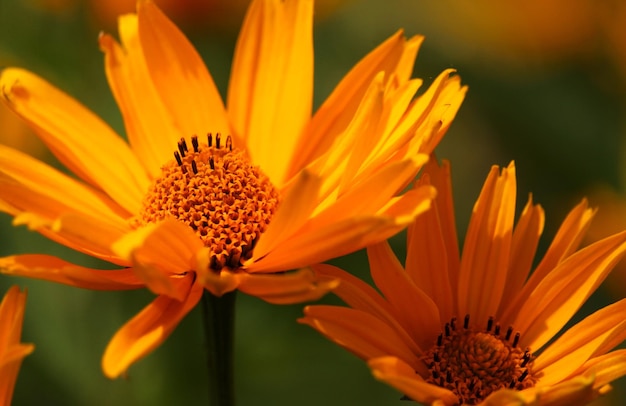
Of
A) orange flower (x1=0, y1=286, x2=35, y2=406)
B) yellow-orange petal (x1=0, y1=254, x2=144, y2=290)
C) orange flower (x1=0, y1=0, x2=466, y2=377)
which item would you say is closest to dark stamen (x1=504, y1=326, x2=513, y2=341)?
orange flower (x1=0, y1=0, x2=466, y2=377)

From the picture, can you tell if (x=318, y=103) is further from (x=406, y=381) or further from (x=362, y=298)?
(x=406, y=381)

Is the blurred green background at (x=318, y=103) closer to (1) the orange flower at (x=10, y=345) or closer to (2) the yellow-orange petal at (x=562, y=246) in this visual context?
(2) the yellow-orange petal at (x=562, y=246)

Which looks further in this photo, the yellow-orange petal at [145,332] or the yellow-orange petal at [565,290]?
the yellow-orange petal at [565,290]

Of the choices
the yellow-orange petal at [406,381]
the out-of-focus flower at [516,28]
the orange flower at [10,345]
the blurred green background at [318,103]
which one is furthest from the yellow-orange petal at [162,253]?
the out-of-focus flower at [516,28]

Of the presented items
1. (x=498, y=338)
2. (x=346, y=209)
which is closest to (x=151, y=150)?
(x=346, y=209)

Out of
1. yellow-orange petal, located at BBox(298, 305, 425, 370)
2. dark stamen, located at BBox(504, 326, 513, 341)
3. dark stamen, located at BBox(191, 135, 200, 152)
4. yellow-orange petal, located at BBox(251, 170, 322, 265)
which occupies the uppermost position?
dark stamen, located at BBox(191, 135, 200, 152)

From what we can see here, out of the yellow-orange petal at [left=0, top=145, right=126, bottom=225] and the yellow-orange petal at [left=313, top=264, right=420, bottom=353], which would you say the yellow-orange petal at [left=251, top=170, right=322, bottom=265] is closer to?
the yellow-orange petal at [left=313, top=264, right=420, bottom=353]
